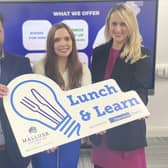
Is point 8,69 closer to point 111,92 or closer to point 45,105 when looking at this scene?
point 45,105

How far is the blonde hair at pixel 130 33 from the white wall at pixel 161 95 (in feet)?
2.10

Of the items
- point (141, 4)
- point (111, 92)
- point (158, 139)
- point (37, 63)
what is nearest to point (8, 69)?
point (37, 63)

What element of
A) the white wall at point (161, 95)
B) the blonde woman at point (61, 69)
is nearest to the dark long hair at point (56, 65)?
the blonde woman at point (61, 69)

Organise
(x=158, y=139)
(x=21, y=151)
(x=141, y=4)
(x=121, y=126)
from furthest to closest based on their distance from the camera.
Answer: (x=158, y=139)
(x=141, y=4)
(x=121, y=126)
(x=21, y=151)

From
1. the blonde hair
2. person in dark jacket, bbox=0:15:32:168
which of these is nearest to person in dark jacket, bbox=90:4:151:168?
the blonde hair

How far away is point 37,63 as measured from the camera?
1.41m

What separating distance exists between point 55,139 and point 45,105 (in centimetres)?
12

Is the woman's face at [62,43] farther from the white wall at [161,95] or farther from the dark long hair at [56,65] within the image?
the white wall at [161,95]

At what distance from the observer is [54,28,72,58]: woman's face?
1371 millimetres

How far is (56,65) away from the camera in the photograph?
1388 millimetres

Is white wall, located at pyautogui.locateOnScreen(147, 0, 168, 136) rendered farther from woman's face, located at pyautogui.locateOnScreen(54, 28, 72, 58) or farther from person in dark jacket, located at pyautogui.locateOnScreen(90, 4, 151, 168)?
woman's face, located at pyautogui.locateOnScreen(54, 28, 72, 58)

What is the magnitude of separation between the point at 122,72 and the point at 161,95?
0.73 metres

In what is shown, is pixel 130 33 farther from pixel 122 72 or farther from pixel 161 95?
pixel 161 95

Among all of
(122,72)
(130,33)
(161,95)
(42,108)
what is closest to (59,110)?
(42,108)
